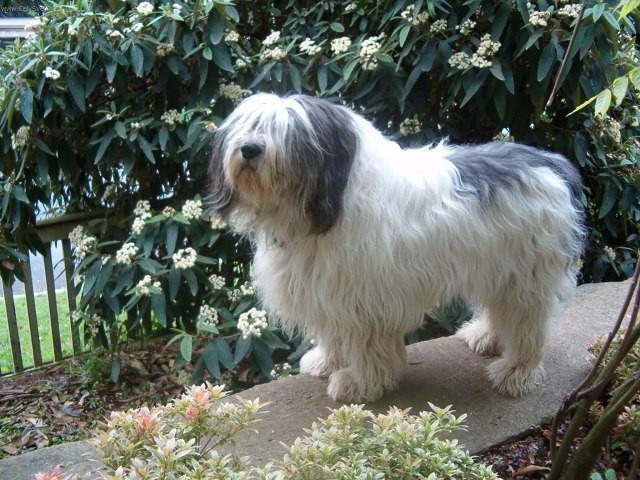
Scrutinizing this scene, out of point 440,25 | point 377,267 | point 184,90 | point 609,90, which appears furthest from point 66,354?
point 609,90

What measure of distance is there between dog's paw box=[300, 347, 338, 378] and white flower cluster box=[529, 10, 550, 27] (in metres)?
2.11

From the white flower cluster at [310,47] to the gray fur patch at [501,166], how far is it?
122 cm

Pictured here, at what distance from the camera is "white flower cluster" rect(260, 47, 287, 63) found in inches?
152

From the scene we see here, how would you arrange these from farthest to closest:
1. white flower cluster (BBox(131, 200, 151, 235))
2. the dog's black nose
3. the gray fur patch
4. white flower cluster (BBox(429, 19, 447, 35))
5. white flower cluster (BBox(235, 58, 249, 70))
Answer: white flower cluster (BBox(235, 58, 249, 70))
white flower cluster (BBox(131, 200, 151, 235))
white flower cluster (BBox(429, 19, 447, 35))
the gray fur patch
the dog's black nose

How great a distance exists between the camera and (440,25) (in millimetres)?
3729

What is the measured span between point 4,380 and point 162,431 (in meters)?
3.38

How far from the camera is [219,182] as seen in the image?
2.65 m

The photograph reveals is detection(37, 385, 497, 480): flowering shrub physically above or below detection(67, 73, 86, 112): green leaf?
below

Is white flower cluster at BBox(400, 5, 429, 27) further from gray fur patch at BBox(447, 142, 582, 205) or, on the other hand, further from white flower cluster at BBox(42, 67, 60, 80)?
white flower cluster at BBox(42, 67, 60, 80)

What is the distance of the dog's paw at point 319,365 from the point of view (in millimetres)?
3203

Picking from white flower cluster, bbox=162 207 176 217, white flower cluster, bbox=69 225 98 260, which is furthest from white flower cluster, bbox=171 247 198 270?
white flower cluster, bbox=69 225 98 260

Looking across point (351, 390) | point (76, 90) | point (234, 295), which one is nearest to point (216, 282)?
point (234, 295)

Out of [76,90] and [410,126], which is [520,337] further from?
[76,90]

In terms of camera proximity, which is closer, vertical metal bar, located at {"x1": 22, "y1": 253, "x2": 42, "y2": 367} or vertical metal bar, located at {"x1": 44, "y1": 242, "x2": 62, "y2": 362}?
vertical metal bar, located at {"x1": 22, "y1": 253, "x2": 42, "y2": 367}
